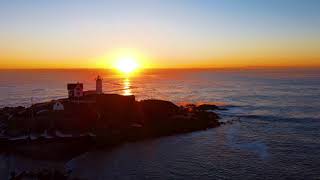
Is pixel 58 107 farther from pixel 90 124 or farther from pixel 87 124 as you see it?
pixel 90 124

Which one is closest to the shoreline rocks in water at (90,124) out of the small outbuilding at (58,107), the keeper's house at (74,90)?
the small outbuilding at (58,107)

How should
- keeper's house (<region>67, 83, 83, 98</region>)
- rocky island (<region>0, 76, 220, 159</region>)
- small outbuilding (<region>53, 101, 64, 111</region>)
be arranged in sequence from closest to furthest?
rocky island (<region>0, 76, 220, 159</region>) < small outbuilding (<region>53, 101, 64, 111</region>) < keeper's house (<region>67, 83, 83, 98</region>)

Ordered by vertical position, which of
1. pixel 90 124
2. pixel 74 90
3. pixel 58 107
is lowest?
pixel 90 124

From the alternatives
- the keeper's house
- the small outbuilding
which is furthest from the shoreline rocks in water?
the keeper's house

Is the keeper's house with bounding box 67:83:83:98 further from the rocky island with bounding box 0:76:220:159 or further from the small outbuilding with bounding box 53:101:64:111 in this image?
the small outbuilding with bounding box 53:101:64:111

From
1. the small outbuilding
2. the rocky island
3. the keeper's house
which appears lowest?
the rocky island

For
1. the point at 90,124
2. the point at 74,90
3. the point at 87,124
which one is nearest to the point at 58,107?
the point at 87,124

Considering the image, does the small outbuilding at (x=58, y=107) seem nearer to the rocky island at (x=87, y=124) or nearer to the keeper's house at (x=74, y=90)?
Answer: the rocky island at (x=87, y=124)

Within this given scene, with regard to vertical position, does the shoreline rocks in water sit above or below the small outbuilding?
below
